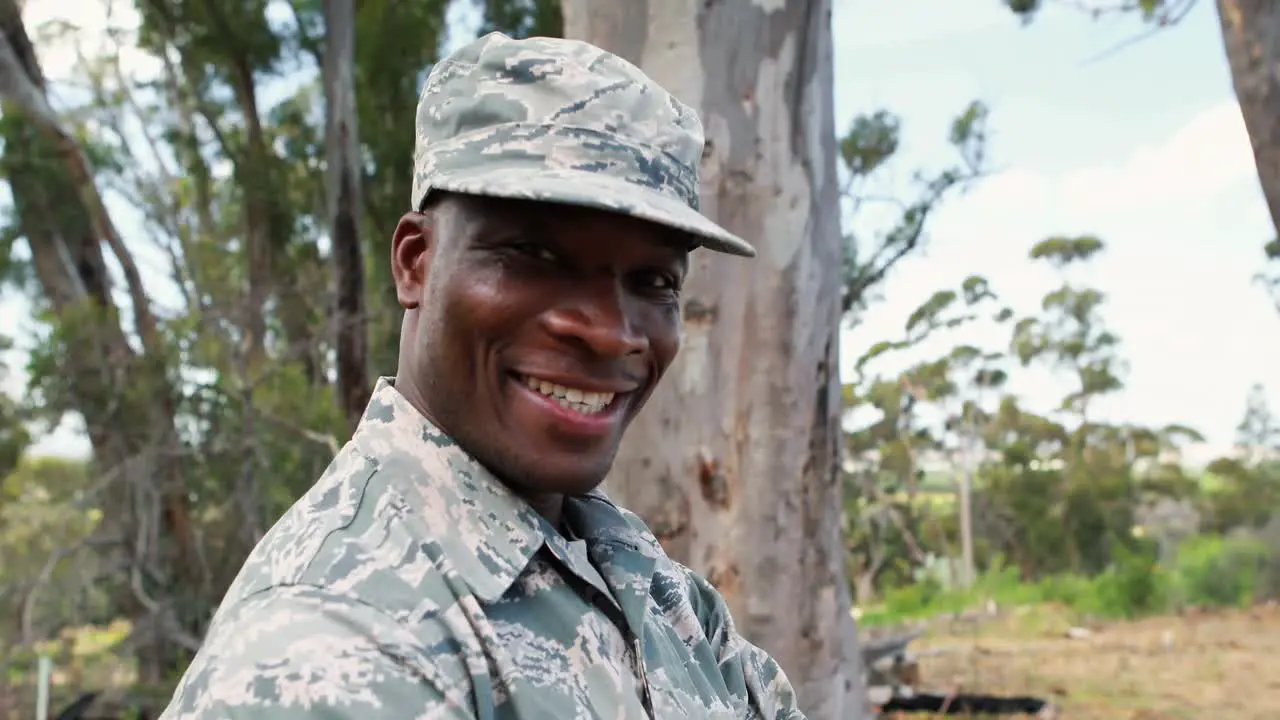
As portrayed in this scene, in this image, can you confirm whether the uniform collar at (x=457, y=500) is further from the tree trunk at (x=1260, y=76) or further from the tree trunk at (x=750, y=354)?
the tree trunk at (x=1260, y=76)

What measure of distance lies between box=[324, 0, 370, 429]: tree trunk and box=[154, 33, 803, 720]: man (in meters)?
6.17

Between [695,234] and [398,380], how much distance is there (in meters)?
0.37

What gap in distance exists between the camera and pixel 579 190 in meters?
1.06

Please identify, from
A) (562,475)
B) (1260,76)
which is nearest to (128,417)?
(1260,76)

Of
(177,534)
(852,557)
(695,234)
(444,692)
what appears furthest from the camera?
(852,557)

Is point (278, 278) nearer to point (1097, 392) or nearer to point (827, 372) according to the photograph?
point (827, 372)

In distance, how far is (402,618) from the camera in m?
0.93

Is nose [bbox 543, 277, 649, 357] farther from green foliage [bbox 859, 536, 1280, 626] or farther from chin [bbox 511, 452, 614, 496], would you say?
green foliage [bbox 859, 536, 1280, 626]

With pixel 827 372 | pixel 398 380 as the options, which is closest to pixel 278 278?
pixel 827 372

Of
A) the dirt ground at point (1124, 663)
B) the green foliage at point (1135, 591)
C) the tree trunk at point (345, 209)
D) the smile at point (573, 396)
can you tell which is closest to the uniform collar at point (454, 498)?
the smile at point (573, 396)

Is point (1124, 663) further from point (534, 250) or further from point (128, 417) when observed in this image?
point (534, 250)

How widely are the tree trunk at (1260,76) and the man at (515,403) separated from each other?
9.70 feet

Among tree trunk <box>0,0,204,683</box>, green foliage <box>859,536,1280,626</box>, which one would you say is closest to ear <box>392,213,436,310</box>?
tree trunk <box>0,0,204,683</box>

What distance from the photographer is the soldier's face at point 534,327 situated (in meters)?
1.12
